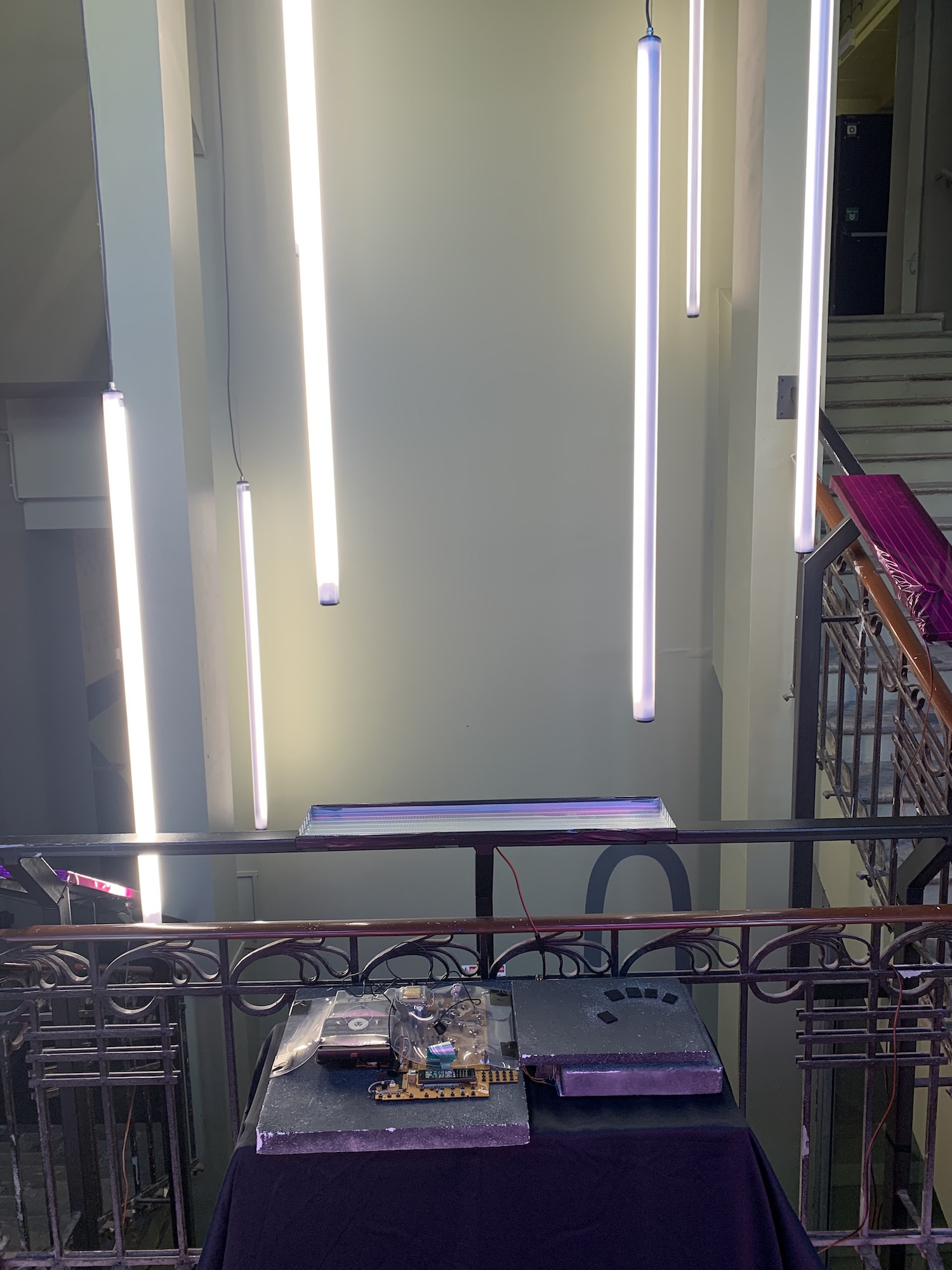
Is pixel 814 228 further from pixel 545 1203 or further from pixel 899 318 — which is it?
pixel 899 318

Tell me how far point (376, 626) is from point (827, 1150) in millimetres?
3513

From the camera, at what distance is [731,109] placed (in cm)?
486

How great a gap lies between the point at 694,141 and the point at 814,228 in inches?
52.6

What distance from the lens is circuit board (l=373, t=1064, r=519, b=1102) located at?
4.75 ft

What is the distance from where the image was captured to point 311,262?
69.2 inches

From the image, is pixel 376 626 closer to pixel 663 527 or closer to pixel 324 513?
pixel 663 527

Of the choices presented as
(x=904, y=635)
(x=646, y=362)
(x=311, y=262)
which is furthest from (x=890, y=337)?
(x=311, y=262)

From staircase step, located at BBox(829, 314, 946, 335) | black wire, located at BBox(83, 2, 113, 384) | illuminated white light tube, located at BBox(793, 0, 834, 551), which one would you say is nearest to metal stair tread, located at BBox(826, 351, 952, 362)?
staircase step, located at BBox(829, 314, 946, 335)

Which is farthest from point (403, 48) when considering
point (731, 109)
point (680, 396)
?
point (680, 396)

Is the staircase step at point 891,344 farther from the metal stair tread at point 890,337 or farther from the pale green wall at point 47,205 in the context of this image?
the pale green wall at point 47,205

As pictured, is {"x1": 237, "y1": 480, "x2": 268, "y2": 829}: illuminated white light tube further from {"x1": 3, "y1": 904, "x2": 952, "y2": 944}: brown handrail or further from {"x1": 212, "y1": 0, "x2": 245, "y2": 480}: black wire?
{"x1": 3, "y1": 904, "x2": 952, "y2": 944}: brown handrail

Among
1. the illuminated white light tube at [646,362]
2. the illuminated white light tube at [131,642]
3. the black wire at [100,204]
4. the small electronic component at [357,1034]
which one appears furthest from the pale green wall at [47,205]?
the small electronic component at [357,1034]

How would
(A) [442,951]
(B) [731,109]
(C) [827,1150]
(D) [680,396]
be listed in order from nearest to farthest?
(A) [442,951], (C) [827,1150], (B) [731,109], (D) [680,396]

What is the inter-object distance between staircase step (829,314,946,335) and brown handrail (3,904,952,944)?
4.64 meters
